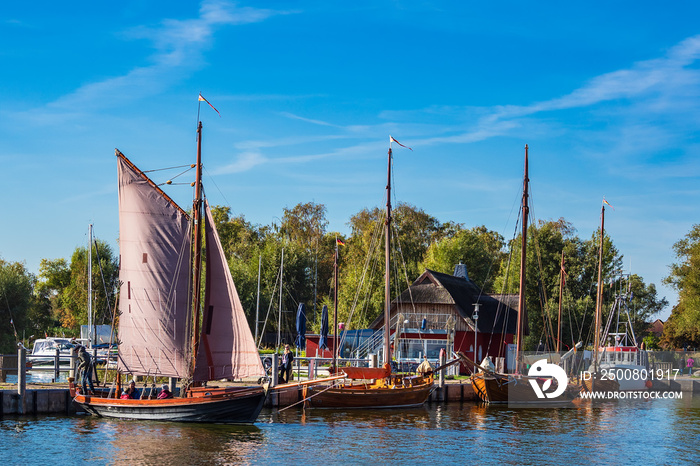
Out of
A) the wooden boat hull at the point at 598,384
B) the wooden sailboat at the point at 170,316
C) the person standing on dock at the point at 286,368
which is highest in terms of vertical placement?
the wooden sailboat at the point at 170,316

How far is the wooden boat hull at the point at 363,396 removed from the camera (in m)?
36.3

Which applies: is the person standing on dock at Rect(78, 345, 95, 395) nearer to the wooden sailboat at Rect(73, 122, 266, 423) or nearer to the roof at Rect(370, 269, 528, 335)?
the wooden sailboat at Rect(73, 122, 266, 423)

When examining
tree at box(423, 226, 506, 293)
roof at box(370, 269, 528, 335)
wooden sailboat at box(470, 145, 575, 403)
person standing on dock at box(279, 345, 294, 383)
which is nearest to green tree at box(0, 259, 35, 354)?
roof at box(370, 269, 528, 335)

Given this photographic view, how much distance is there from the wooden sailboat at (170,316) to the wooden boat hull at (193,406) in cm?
4

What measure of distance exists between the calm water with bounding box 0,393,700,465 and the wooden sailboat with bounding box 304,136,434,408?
0.77 m

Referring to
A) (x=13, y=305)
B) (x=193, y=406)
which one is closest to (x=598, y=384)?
(x=193, y=406)

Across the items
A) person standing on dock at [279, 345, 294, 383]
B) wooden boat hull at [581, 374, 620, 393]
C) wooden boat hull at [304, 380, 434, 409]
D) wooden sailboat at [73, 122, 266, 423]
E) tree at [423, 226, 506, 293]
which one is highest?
tree at [423, 226, 506, 293]

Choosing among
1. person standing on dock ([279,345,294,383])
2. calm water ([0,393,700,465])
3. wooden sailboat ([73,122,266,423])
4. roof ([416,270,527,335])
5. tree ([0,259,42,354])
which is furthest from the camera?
tree ([0,259,42,354])

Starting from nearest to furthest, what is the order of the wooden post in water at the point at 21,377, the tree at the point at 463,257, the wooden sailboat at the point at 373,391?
the wooden post in water at the point at 21,377
the wooden sailboat at the point at 373,391
the tree at the point at 463,257

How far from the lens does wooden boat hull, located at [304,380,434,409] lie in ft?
119

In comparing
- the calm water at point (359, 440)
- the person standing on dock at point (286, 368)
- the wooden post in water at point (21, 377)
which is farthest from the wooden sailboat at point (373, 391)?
the wooden post in water at point (21, 377)

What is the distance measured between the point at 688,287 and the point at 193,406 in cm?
5098

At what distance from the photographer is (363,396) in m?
36.8

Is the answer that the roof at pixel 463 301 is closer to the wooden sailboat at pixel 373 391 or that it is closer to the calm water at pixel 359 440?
the wooden sailboat at pixel 373 391
